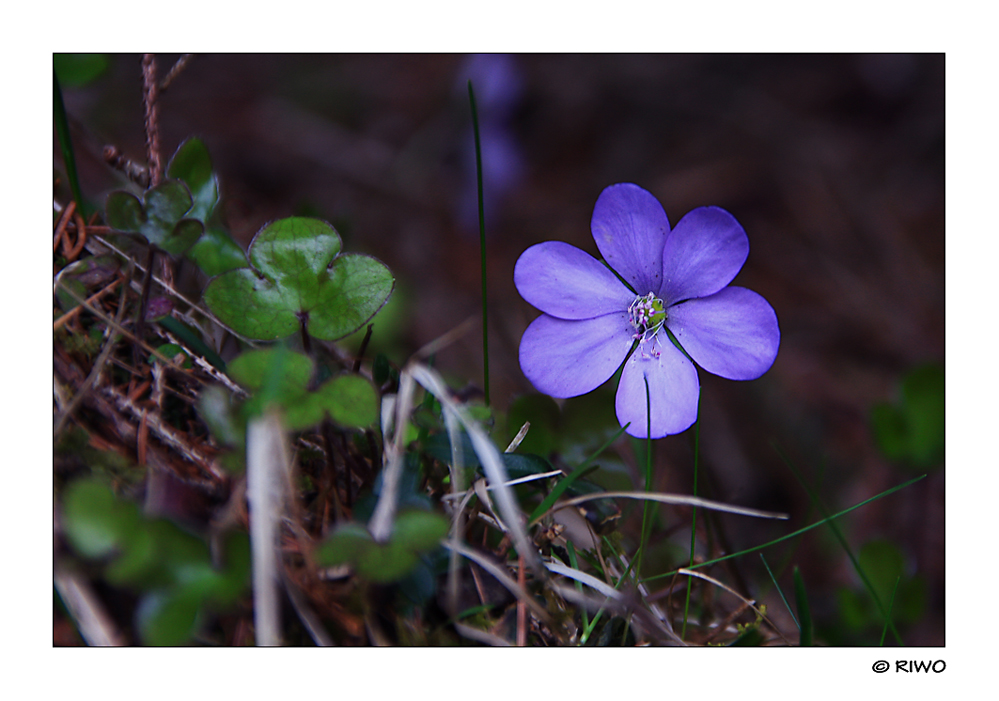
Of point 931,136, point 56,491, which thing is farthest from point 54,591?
point 931,136

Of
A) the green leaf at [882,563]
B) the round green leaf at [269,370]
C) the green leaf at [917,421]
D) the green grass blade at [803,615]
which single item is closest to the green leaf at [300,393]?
the round green leaf at [269,370]

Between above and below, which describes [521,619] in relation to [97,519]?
below

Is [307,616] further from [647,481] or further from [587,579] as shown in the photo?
[647,481]

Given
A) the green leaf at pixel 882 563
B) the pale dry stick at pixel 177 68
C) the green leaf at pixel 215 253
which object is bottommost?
the green leaf at pixel 882 563

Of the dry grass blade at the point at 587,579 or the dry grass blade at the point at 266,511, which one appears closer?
the dry grass blade at the point at 266,511

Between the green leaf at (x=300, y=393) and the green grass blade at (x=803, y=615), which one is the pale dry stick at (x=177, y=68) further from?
the green grass blade at (x=803, y=615)

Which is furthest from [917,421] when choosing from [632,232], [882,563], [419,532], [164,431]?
[164,431]
